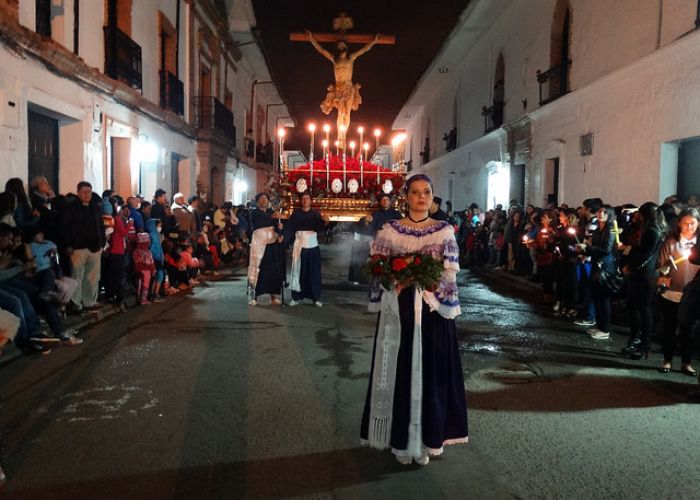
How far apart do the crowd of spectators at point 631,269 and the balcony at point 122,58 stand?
943cm

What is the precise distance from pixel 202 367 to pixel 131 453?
88.3 inches

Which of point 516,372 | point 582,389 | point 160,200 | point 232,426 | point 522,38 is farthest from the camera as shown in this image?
point 522,38

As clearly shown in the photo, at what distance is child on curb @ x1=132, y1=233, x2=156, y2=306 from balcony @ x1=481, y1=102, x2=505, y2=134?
1464cm

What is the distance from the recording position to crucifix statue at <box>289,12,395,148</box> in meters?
13.1

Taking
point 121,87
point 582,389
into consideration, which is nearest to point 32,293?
point 582,389

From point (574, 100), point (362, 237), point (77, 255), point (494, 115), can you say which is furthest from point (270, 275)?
point (494, 115)

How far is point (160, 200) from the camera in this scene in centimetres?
1199

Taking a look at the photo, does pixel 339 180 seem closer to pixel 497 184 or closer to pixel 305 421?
pixel 305 421

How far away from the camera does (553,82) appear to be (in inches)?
682

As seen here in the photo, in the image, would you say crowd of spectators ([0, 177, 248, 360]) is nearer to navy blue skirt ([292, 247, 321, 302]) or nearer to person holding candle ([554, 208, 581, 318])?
navy blue skirt ([292, 247, 321, 302])

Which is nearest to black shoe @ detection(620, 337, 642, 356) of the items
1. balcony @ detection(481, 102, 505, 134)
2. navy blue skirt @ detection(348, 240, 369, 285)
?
navy blue skirt @ detection(348, 240, 369, 285)

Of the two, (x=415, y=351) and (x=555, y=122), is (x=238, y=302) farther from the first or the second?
(x=555, y=122)

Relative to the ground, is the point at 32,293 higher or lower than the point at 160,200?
lower

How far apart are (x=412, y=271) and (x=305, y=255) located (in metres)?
6.92
